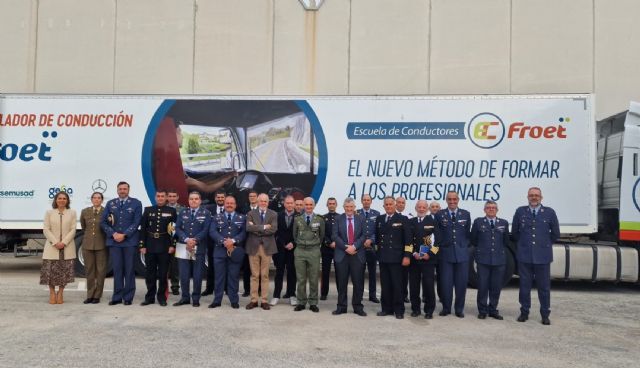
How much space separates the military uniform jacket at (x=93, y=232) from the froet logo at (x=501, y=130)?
6285 mm

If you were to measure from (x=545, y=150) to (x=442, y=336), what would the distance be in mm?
4538

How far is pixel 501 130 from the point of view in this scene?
8508 mm

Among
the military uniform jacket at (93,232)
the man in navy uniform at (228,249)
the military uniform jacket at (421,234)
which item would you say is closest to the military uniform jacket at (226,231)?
the man in navy uniform at (228,249)

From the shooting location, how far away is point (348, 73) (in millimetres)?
13000

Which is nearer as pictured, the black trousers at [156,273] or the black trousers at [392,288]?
the black trousers at [392,288]

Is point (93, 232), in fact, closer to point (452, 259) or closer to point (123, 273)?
point (123, 273)

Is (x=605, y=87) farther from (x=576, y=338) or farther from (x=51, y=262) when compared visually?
(x=51, y=262)

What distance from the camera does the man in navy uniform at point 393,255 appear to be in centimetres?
642

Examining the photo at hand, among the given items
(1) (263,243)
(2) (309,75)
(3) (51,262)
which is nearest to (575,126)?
(1) (263,243)

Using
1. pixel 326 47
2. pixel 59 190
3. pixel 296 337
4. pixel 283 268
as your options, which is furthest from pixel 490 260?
pixel 326 47

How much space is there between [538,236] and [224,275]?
4.38 metres

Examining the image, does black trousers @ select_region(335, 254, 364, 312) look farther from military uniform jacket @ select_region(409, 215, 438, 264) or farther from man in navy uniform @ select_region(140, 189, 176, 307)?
man in navy uniform @ select_region(140, 189, 176, 307)

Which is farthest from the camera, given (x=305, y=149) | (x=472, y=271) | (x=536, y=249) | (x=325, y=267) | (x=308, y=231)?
(x=305, y=149)

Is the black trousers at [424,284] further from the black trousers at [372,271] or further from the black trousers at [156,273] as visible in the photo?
the black trousers at [156,273]
